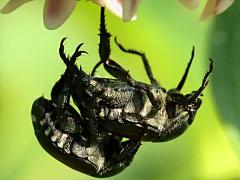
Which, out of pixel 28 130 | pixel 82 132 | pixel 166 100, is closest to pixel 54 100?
pixel 82 132

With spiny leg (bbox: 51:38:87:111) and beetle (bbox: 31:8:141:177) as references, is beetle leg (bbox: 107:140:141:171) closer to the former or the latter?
beetle (bbox: 31:8:141:177)

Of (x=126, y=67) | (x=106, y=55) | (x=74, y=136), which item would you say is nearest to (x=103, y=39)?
(x=106, y=55)

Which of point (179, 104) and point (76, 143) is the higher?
point (179, 104)

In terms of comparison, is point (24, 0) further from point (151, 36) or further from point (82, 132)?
point (151, 36)

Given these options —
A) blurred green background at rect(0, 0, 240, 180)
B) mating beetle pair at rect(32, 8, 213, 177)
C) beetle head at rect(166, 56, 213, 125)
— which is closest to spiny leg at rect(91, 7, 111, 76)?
mating beetle pair at rect(32, 8, 213, 177)

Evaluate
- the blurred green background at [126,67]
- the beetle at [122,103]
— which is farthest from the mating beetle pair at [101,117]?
the blurred green background at [126,67]

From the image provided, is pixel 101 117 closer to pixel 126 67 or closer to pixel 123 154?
pixel 123 154
